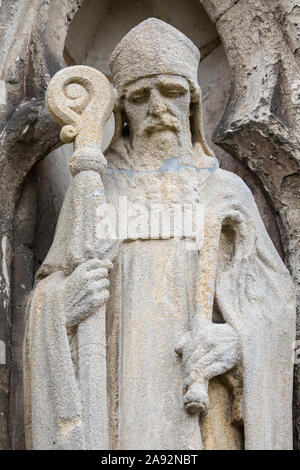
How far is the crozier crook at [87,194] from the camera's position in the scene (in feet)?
17.9

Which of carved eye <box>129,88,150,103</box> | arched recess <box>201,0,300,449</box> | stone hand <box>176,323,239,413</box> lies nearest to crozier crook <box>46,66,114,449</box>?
carved eye <box>129,88,150,103</box>

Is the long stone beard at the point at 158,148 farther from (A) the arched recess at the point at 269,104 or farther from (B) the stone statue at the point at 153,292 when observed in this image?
(A) the arched recess at the point at 269,104

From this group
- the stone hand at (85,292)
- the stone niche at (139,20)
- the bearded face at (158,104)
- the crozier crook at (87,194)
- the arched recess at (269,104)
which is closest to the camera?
the crozier crook at (87,194)

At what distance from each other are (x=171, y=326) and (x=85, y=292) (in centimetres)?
40

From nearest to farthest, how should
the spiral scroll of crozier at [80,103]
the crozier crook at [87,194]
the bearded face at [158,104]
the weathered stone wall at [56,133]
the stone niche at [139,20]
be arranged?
1. the crozier crook at [87,194]
2. the spiral scroll of crozier at [80,103]
3. the bearded face at [158,104]
4. the weathered stone wall at [56,133]
5. the stone niche at [139,20]

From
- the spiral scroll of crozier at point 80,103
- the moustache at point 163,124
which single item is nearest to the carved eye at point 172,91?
the moustache at point 163,124

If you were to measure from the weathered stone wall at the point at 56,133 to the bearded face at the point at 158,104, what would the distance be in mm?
494

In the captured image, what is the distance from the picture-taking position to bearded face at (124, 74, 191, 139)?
601 cm

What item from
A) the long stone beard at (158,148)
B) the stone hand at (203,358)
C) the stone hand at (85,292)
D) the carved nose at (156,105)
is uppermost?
the carved nose at (156,105)

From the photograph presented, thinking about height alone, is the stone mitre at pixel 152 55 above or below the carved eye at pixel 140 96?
above

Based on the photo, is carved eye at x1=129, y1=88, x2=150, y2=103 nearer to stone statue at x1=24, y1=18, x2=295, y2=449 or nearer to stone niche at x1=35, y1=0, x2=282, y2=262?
stone statue at x1=24, y1=18, x2=295, y2=449

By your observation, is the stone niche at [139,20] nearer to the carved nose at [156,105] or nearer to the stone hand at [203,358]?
the carved nose at [156,105]

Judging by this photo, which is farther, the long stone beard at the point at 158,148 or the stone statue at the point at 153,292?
the long stone beard at the point at 158,148

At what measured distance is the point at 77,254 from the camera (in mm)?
5695
